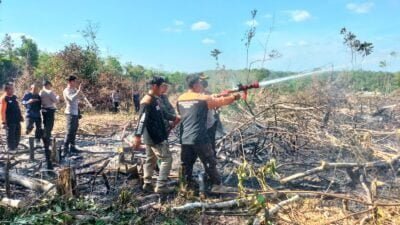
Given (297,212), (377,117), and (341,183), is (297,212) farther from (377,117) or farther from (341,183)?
(377,117)

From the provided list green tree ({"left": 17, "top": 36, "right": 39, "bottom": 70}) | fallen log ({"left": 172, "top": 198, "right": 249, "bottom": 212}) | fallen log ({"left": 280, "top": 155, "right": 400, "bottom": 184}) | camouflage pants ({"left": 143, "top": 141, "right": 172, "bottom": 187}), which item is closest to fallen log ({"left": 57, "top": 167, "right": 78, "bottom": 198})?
camouflage pants ({"left": 143, "top": 141, "right": 172, "bottom": 187})

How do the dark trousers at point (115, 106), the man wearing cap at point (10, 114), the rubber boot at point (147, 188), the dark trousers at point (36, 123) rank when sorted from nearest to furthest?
the rubber boot at point (147, 188) < the man wearing cap at point (10, 114) < the dark trousers at point (36, 123) < the dark trousers at point (115, 106)

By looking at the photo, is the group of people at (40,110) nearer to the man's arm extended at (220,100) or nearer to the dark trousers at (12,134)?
the dark trousers at (12,134)

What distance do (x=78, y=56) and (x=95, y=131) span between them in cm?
835

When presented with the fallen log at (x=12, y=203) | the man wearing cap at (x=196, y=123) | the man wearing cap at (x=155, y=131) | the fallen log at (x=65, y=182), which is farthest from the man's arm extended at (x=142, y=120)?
the fallen log at (x=12, y=203)

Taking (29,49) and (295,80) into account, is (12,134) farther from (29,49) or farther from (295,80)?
(29,49)

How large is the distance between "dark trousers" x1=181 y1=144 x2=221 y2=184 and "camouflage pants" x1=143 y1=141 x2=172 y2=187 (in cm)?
21

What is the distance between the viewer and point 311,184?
5.55m

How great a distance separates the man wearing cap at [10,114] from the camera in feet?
24.7

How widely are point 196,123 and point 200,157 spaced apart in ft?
1.58

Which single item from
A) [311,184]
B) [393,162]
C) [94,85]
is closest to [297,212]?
[311,184]

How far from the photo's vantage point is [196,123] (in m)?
5.25

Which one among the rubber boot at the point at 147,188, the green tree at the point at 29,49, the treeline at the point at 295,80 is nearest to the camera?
the rubber boot at the point at 147,188

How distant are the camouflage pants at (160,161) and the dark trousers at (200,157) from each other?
0.70 ft
